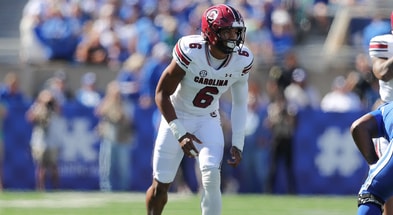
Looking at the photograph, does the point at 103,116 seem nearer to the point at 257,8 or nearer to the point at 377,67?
the point at 257,8

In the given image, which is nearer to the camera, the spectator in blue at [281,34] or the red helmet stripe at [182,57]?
the red helmet stripe at [182,57]

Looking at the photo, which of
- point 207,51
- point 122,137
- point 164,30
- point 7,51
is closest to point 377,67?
point 207,51

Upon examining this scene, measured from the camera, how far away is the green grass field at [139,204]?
11.5 metres

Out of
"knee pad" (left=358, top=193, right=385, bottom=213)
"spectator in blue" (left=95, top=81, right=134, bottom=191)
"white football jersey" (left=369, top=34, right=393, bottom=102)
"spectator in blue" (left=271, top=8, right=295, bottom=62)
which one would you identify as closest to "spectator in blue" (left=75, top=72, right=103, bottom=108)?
"spectator in blue" (left=95, top=81, right=134, bottom=191)

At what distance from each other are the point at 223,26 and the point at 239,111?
28.3 inches

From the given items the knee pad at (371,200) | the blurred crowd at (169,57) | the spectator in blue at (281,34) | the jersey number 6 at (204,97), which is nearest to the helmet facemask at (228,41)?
the jersey number 6 at (204,97)

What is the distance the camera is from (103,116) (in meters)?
15.2

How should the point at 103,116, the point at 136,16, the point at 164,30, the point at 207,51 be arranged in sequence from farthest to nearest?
the point at 136,16 < the point at 164,30 < the point at 103,116 < the point at 207,51

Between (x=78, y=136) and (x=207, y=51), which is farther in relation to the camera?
(x=78, y=136)

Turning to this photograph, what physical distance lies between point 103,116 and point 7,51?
12.5 ft

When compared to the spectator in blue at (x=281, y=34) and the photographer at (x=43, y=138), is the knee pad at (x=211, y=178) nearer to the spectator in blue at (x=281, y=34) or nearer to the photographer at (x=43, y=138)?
the photographer at (x=43, y=138)

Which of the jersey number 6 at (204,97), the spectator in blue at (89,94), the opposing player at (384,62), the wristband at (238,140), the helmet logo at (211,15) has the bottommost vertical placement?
the spectator in blue at (89,94)

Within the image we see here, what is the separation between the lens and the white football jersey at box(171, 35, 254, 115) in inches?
320

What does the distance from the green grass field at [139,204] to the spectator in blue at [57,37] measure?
3230 millimetres
